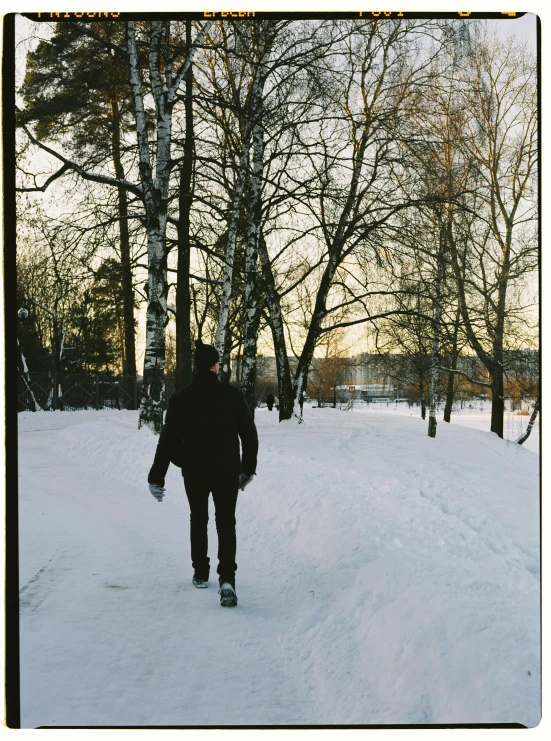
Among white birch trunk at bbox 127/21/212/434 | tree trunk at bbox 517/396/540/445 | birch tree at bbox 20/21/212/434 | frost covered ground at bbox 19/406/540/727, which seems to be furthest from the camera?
white birch trunk at bbox 127/21/212/434

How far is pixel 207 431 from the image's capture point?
4.77 metres

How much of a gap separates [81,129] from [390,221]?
480 cm

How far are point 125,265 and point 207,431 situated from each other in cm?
598

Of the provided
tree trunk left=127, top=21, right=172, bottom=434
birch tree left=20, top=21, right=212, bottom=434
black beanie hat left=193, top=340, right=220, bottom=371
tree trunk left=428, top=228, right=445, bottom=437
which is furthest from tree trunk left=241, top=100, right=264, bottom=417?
black beanie hat left=193, top=340, right=220, bottom=371

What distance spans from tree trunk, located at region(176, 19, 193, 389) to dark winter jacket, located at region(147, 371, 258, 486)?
9.24ft

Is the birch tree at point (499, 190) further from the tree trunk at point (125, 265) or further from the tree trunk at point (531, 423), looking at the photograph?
the tree trunk at point (125, 265)

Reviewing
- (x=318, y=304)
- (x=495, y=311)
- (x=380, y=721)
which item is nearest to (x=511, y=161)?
(x=495, y=311)

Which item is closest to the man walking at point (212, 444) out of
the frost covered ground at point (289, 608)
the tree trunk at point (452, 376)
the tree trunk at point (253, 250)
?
the frost covered ground at point (289, 608)

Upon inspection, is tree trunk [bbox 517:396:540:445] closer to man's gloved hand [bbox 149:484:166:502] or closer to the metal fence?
man's gloved hand [bbox 149:484:166:502]

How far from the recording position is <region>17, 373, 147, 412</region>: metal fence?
410cm

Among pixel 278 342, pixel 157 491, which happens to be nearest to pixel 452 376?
pixel 157 491

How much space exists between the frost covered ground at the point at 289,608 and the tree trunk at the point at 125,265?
11.9ft

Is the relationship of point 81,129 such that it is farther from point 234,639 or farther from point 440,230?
point 234,639

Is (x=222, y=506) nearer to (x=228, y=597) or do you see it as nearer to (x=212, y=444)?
(x=212, y=444)
